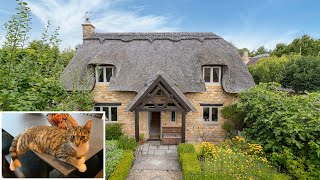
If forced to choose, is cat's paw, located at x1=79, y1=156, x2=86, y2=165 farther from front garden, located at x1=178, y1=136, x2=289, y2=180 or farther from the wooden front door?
the wooden front door

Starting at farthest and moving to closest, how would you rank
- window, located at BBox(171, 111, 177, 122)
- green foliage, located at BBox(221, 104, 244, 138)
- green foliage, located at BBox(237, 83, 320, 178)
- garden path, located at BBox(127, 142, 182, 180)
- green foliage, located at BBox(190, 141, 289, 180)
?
window, located at BBox(171, 111, 177, 122), green foliage, located at BBox(221, 104, 244, 138), garden path, located at BBox(127, 142, 182, 180), green foliage, located at BBox(237, 83, 320, 178), green foliage, located at BBox(190, 141, 289, 180)

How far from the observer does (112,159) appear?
9.43 m

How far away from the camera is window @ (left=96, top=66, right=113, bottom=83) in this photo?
1399 centimetres

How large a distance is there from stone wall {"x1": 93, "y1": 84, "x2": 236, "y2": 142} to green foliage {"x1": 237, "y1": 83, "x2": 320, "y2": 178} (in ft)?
9.18

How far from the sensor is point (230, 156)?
9.02 metres

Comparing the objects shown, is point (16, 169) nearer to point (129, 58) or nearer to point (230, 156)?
point (230, 156)

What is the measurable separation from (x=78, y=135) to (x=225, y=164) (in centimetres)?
743

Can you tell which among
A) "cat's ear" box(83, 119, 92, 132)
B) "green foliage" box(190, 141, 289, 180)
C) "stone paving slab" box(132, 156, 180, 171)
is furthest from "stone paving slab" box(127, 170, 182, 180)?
"cat's ear" box(83, 119, 92, 132)

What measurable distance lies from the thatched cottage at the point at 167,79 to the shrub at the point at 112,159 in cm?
317

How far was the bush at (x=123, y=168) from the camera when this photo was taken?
7.72m

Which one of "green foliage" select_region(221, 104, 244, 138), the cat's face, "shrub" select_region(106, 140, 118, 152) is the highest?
the cat's face

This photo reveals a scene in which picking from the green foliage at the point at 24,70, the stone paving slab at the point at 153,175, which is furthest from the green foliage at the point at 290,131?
the green foliage at the point at 24,70

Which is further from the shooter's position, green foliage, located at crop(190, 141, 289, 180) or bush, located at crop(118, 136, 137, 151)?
bush, located at crop(118, 136, 137, 151)

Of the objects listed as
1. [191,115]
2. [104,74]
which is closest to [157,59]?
[104,74]
